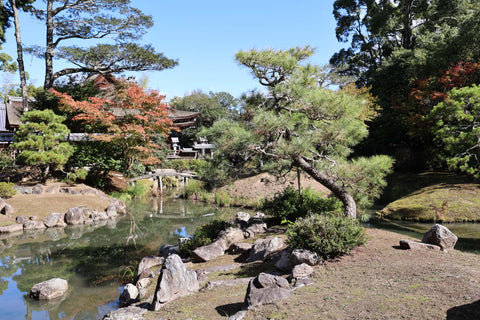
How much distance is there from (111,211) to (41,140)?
4147 millimetres

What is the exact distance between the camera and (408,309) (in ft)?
9.29

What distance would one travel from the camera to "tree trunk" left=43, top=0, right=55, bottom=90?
1546 centimetres

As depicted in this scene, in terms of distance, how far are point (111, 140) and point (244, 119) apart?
10345 millimetres

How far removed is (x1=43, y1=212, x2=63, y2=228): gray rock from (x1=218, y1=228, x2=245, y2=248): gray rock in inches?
279

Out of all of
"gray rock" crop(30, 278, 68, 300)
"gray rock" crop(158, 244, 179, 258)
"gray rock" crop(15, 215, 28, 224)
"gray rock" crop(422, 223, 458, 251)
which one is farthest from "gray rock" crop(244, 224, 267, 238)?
"gray rock" crop(15, 215, 28, 224)

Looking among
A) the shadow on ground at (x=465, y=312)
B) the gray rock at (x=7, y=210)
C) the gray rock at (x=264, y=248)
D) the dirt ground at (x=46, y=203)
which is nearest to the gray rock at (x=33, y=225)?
the dirt ground at (x=46, y=203)

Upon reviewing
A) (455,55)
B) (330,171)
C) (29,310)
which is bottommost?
(29,310)

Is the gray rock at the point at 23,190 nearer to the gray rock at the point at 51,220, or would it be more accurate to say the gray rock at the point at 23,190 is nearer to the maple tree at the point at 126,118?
the gray rock at the point at 51,220

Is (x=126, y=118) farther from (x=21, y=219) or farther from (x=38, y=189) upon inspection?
(x=21, y=219)

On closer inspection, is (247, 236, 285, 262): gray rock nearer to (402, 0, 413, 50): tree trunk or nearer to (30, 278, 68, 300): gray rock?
(30, 278, 68, 300): gray rock

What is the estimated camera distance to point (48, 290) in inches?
211

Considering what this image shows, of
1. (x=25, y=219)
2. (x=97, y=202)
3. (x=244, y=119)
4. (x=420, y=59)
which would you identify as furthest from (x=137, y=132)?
(x=420, y=59)

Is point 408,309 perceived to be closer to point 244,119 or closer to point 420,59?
point 244,119

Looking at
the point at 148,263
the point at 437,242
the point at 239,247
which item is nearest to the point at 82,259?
the point at 148,263
